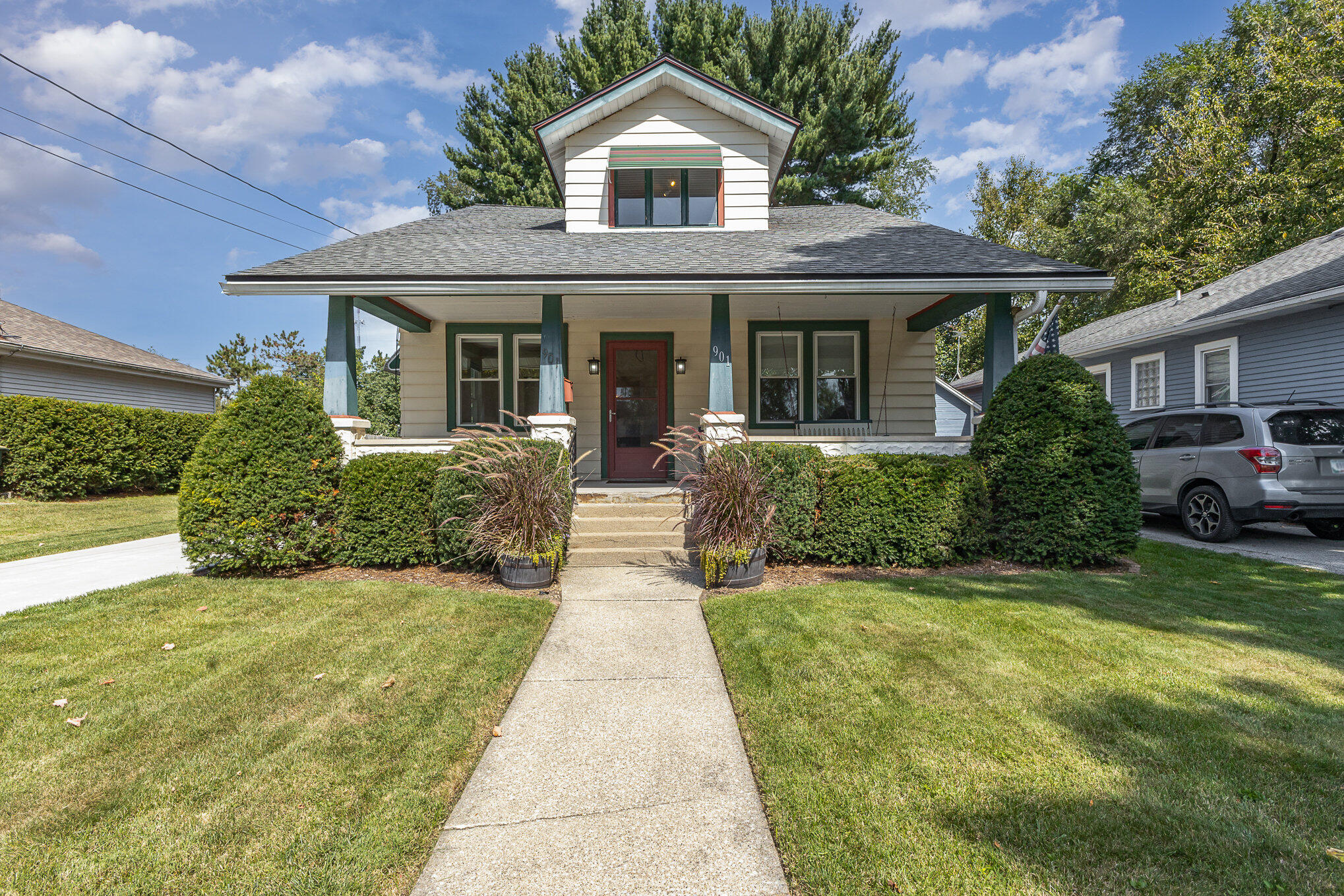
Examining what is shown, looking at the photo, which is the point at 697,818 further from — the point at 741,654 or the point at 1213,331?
the point at 1213,331

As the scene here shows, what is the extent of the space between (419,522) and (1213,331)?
1535 cm

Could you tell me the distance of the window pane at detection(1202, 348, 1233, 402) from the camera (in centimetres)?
1169

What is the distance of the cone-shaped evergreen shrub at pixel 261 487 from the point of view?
5.33m

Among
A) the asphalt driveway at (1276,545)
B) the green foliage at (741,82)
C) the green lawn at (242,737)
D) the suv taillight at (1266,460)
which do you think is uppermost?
the green foliage at (741,82)

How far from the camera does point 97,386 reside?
49.6 ft

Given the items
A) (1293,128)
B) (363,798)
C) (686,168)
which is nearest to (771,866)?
(363,798)

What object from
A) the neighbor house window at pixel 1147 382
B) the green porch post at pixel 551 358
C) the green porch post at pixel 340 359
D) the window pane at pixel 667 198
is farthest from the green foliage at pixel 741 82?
the green porch post at pixel 551 358

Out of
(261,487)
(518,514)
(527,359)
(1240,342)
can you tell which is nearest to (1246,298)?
(1240,342)

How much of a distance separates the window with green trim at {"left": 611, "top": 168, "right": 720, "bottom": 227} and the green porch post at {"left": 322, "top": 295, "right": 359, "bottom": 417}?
14.5ft

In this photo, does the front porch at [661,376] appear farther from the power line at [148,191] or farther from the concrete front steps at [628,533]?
the power line at [148,191]

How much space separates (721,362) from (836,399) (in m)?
3.47

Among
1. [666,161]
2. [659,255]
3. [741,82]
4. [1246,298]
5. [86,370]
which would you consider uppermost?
[741,82]

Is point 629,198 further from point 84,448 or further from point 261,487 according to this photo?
point 84,448

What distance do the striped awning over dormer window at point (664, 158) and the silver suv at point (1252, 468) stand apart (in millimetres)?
7793
